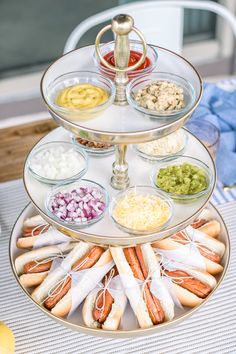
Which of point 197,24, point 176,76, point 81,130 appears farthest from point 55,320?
point 197,24

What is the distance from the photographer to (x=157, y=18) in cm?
201

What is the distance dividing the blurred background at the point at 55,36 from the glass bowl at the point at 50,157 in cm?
189

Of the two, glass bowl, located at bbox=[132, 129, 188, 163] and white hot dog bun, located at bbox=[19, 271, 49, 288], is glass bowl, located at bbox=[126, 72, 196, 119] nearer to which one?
glass bowl, located at bbox=[132, 129, 188, 163]

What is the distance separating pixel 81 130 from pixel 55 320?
1.31 feet

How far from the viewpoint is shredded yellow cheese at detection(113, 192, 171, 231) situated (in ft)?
3.43

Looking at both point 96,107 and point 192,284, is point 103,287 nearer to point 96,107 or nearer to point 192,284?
point 192,284

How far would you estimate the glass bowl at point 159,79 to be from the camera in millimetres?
979

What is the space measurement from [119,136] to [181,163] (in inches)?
11.3

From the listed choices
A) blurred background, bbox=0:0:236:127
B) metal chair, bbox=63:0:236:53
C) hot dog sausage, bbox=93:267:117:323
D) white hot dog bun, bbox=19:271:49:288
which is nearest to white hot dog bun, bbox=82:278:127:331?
hot dog sausage, bbox=93:267:117:323

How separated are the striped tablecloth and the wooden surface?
41 cm

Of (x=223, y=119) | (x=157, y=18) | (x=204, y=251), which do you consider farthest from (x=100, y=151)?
(x=157, y=18)

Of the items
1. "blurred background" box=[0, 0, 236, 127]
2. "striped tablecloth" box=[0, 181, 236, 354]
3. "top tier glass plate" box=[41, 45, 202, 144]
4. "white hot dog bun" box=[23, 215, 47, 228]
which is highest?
"top tier glass plate" box=[41, 45, 202, 144]

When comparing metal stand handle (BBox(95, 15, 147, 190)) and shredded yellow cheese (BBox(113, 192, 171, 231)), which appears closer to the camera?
metal stand handle (BBox(95, 15, 147, 190))

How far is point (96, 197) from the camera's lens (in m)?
1.09
